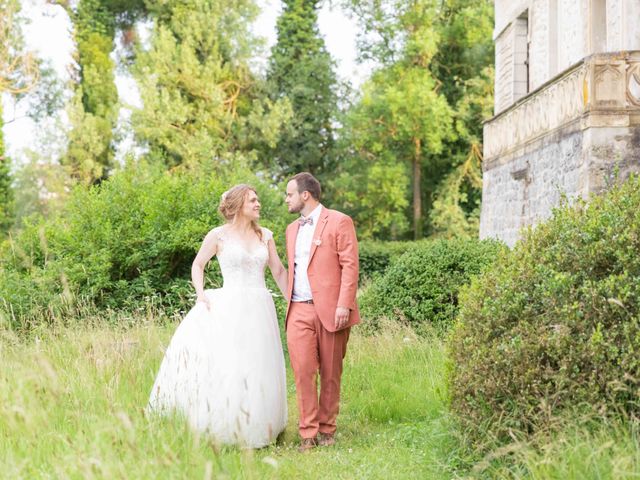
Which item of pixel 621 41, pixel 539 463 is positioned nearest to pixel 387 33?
pixel 621 41

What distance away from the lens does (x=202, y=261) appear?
622cm

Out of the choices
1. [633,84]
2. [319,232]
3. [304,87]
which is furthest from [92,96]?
[319,232]

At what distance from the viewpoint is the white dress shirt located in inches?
239

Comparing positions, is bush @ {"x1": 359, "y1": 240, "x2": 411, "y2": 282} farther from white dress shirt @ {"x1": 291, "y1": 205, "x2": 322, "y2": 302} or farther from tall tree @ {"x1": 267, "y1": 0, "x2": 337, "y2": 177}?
white dress shirt @ {"x1": 291, "y1": 205, "x2": 322, "y2": 302}

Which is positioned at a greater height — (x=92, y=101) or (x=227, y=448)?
(x=92, y=101)

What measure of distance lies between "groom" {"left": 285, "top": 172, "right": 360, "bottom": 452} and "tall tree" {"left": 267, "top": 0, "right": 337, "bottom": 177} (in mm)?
24617

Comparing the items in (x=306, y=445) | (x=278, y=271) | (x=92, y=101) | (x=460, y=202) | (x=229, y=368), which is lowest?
(x=306, y=445)

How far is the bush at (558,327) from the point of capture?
4246 millimetres

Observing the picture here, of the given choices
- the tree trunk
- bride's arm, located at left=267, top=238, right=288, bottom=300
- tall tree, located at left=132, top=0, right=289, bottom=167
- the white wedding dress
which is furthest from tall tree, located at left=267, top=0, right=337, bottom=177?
the white wedding dress

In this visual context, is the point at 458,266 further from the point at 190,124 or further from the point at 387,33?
the point at 387,33

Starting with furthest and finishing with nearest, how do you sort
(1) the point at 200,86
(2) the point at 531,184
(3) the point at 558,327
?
1. (1) the point at 200,86
2. (2) the point at 531,184
3. (3) the point at 558,327

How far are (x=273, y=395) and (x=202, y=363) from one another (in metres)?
0.62

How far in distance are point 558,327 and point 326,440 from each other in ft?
7.65

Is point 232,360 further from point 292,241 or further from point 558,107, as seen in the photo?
point 558,107
